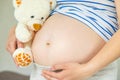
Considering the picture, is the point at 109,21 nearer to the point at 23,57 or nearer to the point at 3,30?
the point at 23,57

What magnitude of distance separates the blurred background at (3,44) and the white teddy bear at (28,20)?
70 centimetres

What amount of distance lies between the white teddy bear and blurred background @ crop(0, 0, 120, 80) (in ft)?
2.29

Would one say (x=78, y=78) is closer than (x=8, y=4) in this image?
Yes

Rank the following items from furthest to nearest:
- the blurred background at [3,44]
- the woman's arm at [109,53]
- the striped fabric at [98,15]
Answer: the blurred background at [3,44]
the striped fabric at [98,15]
the woman's arm at [109,53]

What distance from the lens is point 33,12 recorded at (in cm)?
94

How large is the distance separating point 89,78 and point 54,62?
5.2 inches

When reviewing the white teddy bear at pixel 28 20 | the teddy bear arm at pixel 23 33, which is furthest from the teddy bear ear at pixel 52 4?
the teddy bear arm at pixel 23 33

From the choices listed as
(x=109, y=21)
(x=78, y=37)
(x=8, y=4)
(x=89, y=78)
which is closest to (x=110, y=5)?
(x=109, y=21)

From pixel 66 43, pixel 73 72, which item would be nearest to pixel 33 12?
pixel 66 43

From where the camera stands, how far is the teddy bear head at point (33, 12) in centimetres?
95

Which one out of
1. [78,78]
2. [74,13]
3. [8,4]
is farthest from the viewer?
[8,4]

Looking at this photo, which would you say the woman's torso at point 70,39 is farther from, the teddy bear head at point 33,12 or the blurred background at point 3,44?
the blurred background at point 3,44

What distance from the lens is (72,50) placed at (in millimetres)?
858

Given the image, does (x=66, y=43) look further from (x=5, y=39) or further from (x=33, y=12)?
(x=5, y=39)
